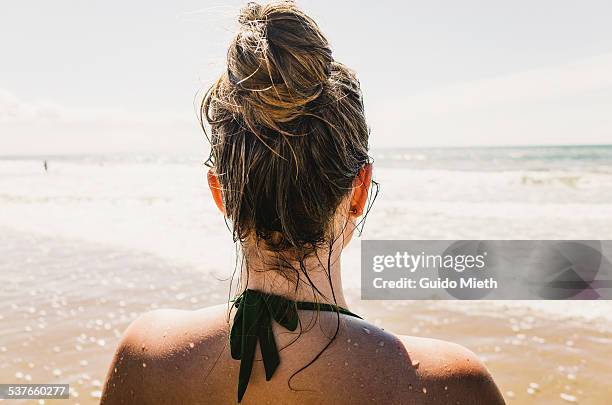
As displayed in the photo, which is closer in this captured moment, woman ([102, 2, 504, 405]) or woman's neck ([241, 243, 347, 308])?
woman ([102, 2, 504, 405])

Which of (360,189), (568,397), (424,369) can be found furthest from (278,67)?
(568,397)

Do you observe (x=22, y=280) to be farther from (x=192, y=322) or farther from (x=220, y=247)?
(x=192, y=322)

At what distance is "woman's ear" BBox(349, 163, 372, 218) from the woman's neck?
129 millimetres

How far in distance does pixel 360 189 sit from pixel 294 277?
29cm

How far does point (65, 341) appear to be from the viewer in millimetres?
5066

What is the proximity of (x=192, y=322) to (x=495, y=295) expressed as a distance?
5.64 metres

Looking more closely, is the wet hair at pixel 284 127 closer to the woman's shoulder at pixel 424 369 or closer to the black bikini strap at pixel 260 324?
the black bikini strap at pixel 260 324

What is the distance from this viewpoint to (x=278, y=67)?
122cm

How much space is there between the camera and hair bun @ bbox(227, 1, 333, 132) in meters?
1.21

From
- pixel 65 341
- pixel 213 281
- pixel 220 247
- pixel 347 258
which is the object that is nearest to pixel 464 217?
pixel 347 258

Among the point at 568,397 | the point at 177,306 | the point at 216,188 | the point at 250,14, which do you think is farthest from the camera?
the point at 177,306

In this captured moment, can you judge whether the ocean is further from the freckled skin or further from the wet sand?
the freckled skin

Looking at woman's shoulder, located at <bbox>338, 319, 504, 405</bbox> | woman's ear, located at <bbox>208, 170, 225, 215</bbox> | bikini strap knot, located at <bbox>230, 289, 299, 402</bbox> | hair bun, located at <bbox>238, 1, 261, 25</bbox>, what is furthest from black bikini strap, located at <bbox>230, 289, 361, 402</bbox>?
hair bun, located at <bbox>238, 1, 261, 25</bbox>

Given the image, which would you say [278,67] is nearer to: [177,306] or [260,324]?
[260,324]
